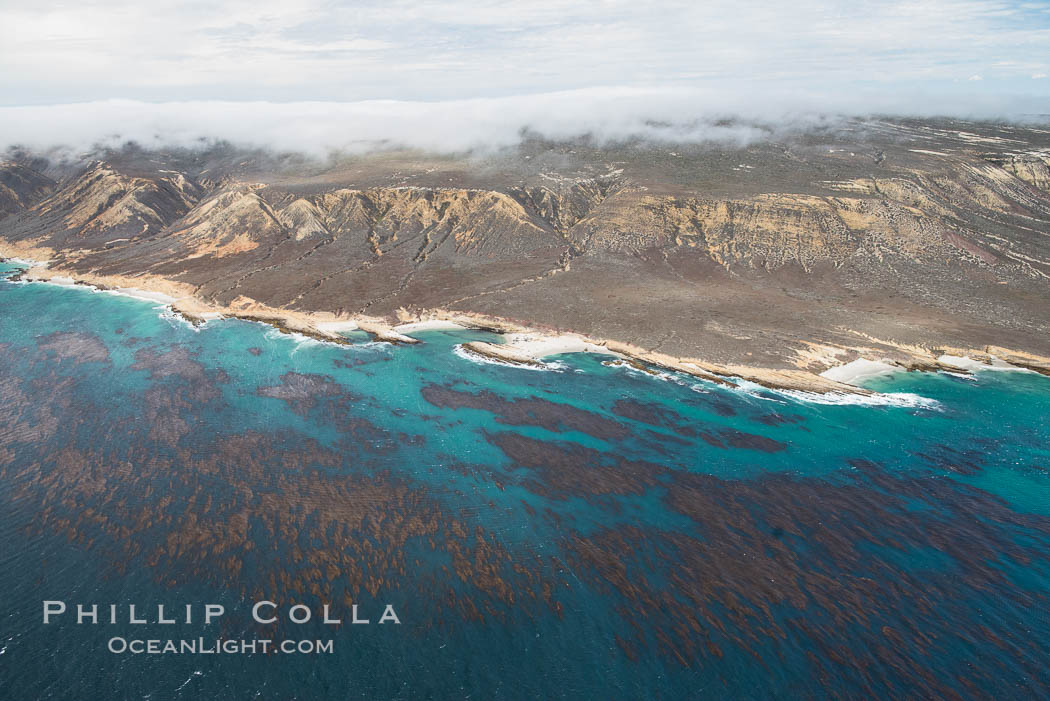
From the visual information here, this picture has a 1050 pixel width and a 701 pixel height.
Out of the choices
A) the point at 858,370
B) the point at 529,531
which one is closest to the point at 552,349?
the point at 529,531

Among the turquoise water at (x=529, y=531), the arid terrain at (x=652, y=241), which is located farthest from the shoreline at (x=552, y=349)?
the turquoise water at (x=529, y=531)

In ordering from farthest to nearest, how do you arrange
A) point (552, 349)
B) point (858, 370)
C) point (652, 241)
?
point (652, 241) < point (552, 349) < point (858, 370)

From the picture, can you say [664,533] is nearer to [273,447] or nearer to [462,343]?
[273,447]

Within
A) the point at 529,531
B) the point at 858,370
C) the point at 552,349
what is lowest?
the point at 529,531

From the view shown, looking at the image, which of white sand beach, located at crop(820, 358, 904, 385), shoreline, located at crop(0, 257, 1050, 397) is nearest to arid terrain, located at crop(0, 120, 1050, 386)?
shoreline, located at crop(0, 257, 1050, 397)

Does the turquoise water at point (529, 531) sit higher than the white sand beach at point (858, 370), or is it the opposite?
the white sand beach at point (858, 370)

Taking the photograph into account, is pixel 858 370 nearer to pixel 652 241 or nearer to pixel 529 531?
pixel 652 241

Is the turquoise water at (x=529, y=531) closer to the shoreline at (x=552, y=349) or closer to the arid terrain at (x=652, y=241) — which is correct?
the shoreline at (x=552, y=349)
